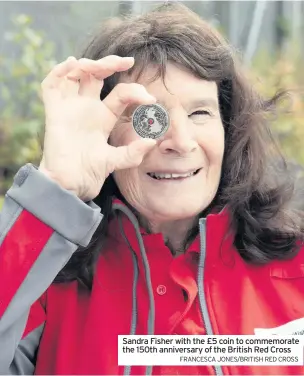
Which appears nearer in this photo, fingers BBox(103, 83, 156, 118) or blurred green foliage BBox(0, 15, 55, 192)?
fingers BBox(103, 83, 156, 118)

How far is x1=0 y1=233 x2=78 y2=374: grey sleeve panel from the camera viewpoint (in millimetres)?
976

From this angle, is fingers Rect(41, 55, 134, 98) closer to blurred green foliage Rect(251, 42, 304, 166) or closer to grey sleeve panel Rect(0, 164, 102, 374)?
grey sleeve panel Rect(0, 164, 102, 374)

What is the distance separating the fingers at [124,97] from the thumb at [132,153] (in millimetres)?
70

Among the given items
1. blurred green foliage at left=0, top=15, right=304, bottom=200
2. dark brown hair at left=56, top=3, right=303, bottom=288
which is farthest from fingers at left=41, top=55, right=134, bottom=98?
blurred green foliage at left=0, top=15, right=304, bottom=200

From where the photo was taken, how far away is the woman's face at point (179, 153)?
1089mm

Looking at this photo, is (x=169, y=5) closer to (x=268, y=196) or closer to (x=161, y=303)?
(x=268, y=196)

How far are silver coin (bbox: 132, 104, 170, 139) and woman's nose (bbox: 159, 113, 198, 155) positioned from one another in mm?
14

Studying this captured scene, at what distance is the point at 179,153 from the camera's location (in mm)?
1100

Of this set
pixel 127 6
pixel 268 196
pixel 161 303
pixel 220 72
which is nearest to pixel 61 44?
pixel 127 6

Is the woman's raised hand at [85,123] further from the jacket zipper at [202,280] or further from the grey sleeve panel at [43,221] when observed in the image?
the jacket zipper at [202,280]

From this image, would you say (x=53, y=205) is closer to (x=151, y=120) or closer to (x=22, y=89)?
(x=151, y=120)

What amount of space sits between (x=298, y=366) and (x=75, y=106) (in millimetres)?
628

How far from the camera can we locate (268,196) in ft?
4.17

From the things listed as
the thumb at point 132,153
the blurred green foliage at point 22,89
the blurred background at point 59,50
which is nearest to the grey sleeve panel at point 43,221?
the thumb at point 132,153
